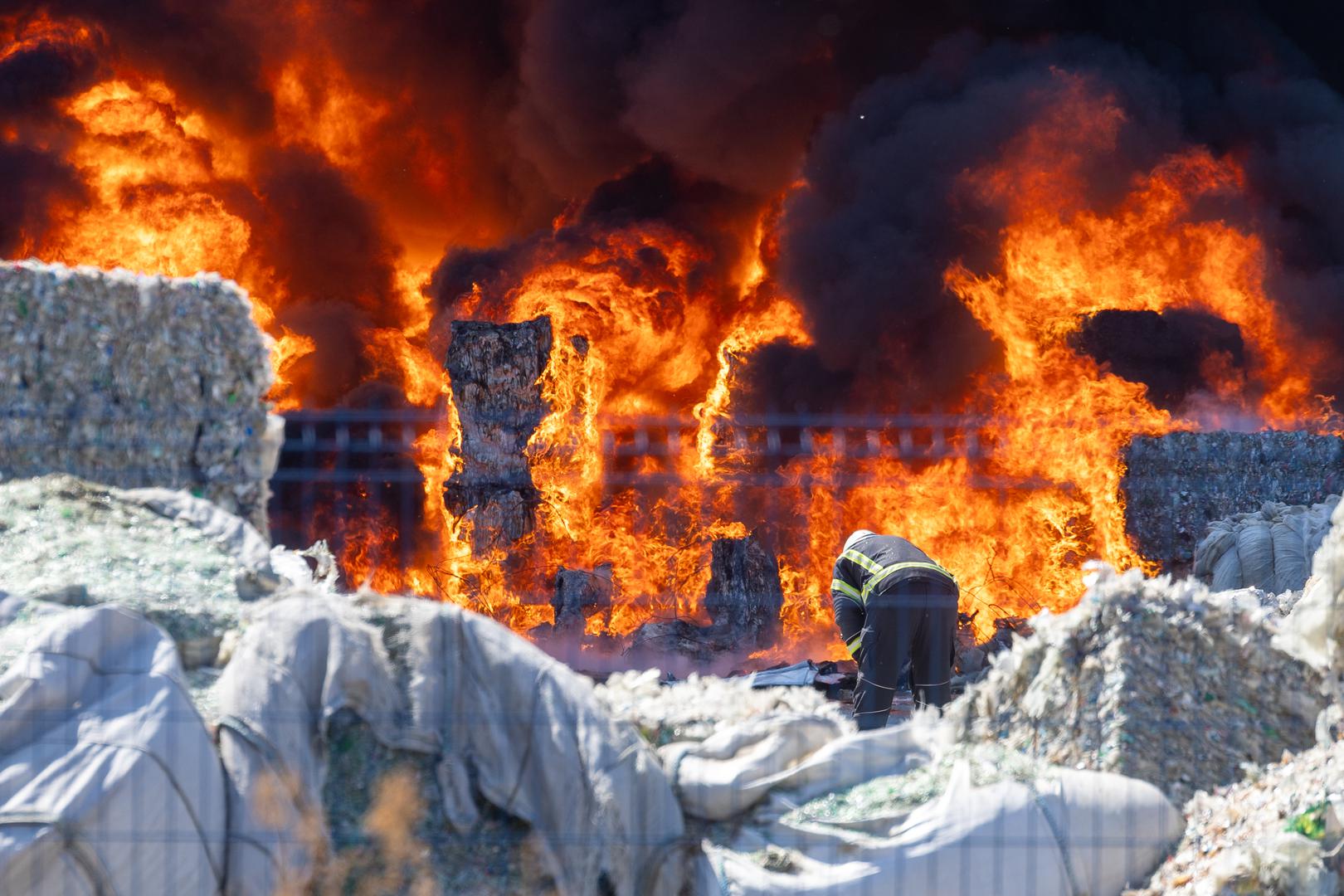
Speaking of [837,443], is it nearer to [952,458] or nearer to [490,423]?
[952,458]

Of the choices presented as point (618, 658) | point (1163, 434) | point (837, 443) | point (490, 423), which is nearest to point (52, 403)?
point (618, 658)

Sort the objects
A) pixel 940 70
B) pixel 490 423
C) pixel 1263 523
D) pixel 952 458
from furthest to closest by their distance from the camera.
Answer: pixel 940 70, pixel 952 458, pixel 490 423, pixel 1263 523

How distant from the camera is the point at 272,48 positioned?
15.7 metres

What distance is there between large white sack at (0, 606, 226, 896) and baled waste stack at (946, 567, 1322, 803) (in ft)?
6.37

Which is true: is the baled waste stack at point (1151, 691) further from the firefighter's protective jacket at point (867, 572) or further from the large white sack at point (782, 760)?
the firefighter's protective jacket at point (867, 572)

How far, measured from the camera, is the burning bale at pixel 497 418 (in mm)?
10562

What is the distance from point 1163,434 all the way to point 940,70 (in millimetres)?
5868

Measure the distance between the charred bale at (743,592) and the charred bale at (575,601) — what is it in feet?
3.16

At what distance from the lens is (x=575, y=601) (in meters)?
10.2

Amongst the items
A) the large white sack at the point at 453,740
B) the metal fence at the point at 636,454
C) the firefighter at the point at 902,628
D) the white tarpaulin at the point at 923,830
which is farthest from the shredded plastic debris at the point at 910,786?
the metal fence at the point at 636,454

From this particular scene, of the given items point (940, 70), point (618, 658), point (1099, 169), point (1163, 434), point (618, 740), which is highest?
point (940, 70)

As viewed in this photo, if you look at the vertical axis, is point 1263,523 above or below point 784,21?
below

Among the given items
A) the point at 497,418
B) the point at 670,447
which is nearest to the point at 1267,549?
the point at 497,418

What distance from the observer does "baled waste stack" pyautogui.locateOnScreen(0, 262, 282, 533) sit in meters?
4.20
